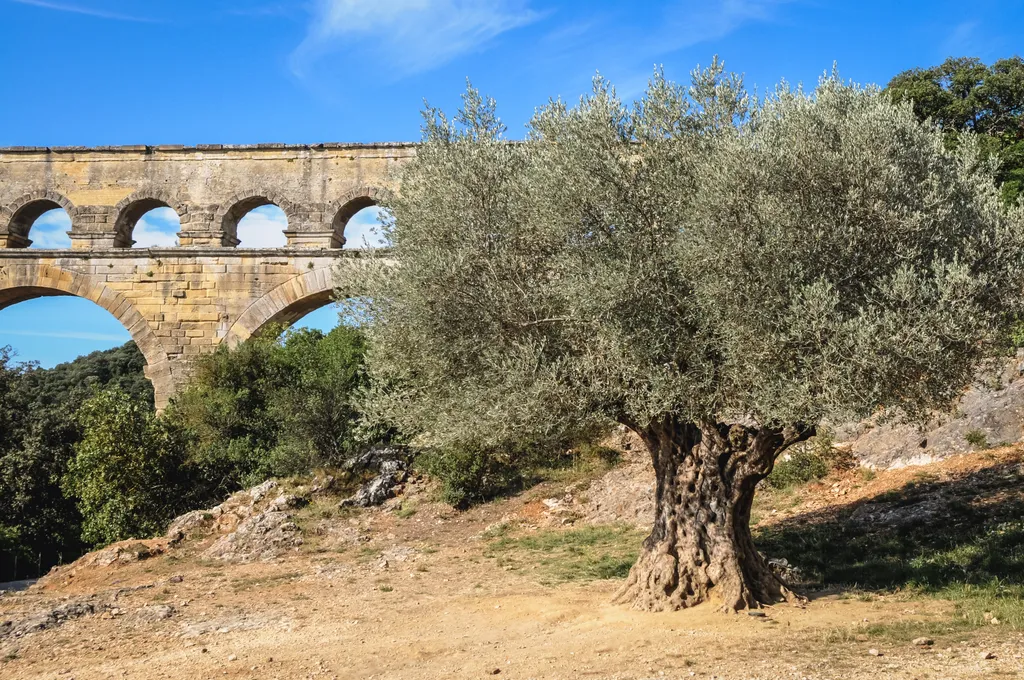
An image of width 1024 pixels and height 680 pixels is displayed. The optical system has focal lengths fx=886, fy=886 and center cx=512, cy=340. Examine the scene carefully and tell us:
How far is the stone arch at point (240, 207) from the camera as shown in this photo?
25562mm

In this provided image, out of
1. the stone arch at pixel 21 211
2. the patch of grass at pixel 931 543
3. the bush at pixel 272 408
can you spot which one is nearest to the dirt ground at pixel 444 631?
the patch of grass at pixel 931 543

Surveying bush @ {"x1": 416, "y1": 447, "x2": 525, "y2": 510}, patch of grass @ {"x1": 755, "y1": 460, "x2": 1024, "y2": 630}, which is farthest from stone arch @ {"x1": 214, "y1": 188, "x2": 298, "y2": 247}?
patch of grass @ {"x1": 755, "y1": 460, "x2": 1024, "y2": 630}

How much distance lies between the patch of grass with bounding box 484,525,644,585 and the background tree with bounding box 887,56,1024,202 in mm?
20307

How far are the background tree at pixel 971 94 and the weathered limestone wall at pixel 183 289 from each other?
65.6 feet

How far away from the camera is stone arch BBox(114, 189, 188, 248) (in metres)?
26.2

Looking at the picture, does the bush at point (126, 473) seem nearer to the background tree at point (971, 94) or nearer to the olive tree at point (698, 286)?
the olive tree at point (698, 286)

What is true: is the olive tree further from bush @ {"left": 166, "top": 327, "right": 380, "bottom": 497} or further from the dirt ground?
bush @ {"left": 166, "top": 327, "right": 380, "bottom": 497}

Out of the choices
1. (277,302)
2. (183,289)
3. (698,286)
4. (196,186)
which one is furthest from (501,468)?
(196,186)

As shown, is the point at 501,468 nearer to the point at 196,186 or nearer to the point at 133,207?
the point at 196,186

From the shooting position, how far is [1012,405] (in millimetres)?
15625

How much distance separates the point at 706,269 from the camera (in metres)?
8.96

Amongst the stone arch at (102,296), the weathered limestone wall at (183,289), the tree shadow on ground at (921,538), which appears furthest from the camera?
the stone arch at (102,296)

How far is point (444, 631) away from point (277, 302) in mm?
16399

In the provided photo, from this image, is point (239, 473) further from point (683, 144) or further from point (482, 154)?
point (683, 144)
